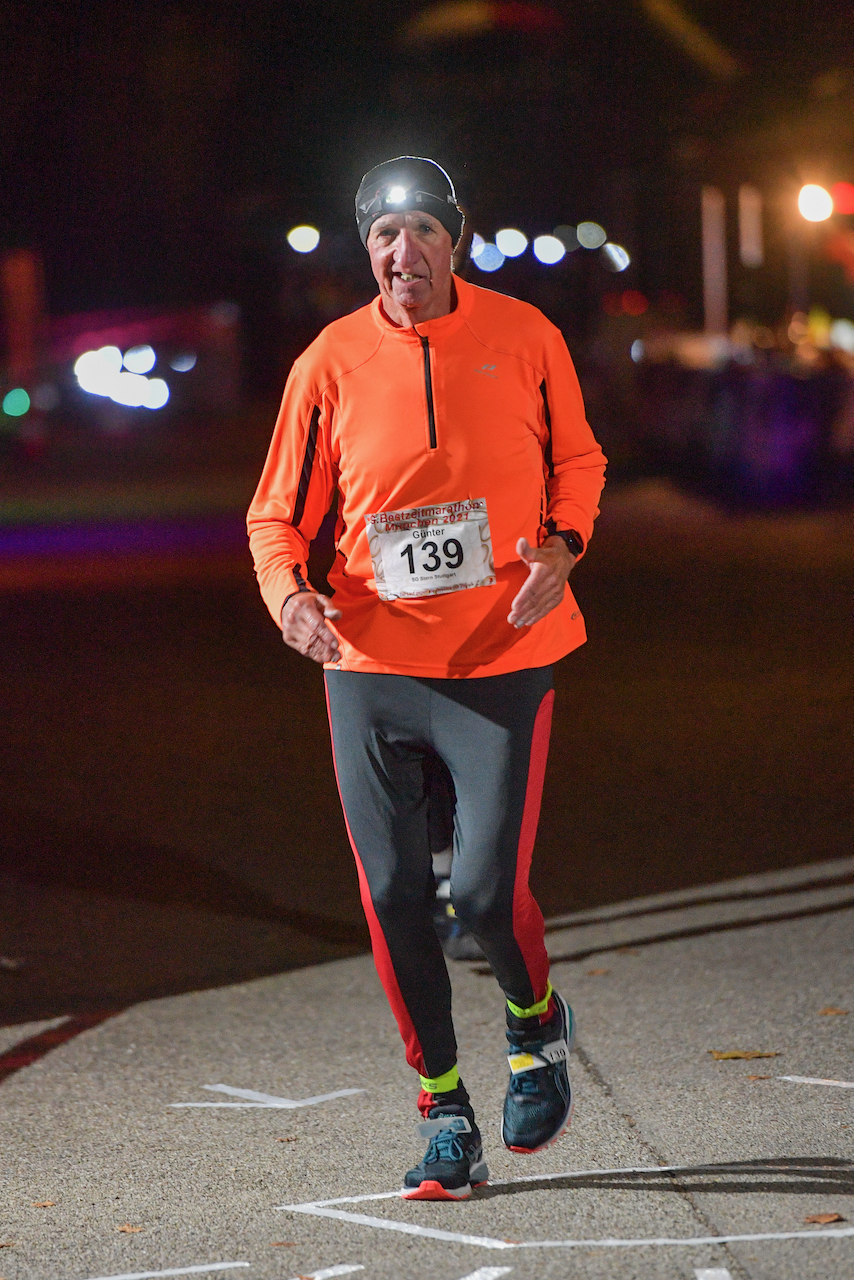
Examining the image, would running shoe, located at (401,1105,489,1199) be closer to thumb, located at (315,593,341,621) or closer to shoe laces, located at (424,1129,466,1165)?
shoe laces, located at (424,1129,466,1165)

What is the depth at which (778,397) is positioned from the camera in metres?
22.4

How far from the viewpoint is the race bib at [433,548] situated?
3.67 meters

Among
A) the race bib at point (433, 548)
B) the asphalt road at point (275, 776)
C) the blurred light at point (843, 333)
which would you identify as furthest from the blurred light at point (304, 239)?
the race bib at point (433, 548)

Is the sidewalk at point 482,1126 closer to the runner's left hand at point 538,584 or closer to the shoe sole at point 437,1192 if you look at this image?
the shoe sole at point 437,1192

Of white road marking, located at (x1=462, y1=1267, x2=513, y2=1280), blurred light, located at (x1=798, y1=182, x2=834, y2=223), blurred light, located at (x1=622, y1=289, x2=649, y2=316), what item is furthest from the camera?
blurred light, located at (x1=622, y1=289, x2=649, y2=316)

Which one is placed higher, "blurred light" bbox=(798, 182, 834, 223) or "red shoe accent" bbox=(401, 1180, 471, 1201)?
"blurred light" bbox=(798, 182, 834, 223)

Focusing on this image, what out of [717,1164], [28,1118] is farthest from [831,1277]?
[28,1118]

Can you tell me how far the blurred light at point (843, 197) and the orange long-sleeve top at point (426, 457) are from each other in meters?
15.2

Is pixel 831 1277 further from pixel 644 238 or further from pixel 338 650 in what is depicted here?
pixel 644 238

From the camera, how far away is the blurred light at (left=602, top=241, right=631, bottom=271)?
4066 cm

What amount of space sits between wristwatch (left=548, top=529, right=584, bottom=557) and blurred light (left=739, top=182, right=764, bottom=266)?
2572 cm

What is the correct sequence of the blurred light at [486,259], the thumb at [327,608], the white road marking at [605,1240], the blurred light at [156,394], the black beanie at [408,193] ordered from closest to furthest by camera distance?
1. the white road marking at [605,1240]
2. the thumb at [327,608]
3. the black beanie at [408,193]
4. the blurred light at [486,259]
5. the blurred light at [156,394]

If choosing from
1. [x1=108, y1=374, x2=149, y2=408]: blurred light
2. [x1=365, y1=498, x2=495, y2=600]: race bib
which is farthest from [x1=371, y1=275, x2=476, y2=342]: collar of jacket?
[x1=108, y1=374, x2=149, y2=408]: blurred light

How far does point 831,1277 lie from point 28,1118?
7.43ft
